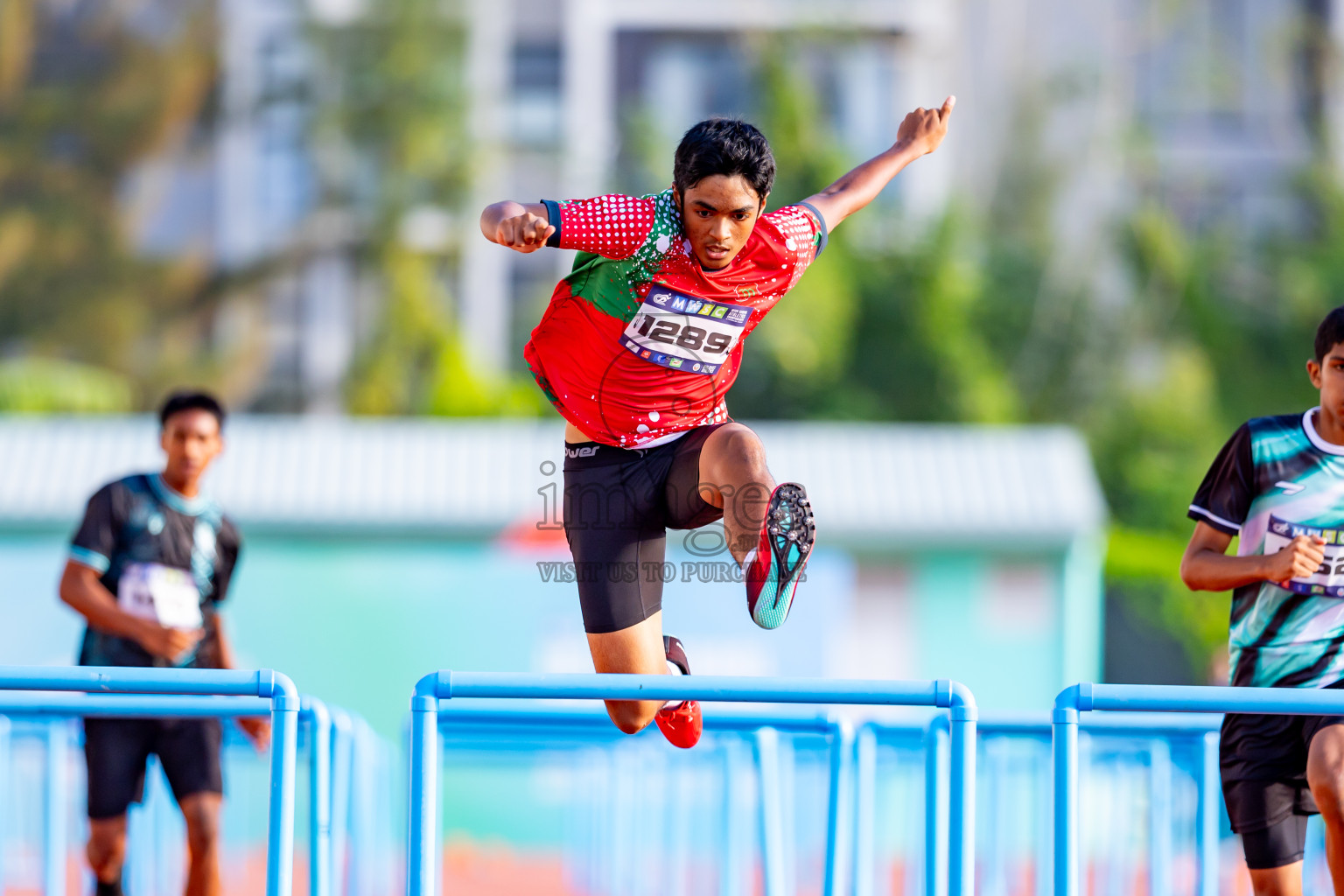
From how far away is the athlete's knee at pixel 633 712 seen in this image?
4020mm

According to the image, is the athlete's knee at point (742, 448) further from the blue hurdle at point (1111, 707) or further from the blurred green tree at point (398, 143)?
the blurred green tree at point (398, 143)

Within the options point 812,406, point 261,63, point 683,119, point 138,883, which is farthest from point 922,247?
point 138,883

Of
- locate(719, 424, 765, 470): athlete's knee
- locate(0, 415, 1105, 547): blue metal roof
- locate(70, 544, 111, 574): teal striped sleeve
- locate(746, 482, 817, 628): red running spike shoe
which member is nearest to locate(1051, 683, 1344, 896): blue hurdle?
locate(746, 482, 817, 628): red running spike shoe

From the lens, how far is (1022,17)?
84.0 feet

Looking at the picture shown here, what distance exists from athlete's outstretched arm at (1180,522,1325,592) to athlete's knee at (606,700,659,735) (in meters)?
1.39

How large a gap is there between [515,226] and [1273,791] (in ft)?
7.32

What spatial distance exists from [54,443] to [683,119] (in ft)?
44.8

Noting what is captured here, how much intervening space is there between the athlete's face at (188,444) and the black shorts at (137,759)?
786 millimetres

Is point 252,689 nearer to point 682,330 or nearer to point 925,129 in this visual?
point 682,330

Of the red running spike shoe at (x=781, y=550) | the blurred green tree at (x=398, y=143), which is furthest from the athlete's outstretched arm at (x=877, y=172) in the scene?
the blurred green tree at (x=398, y=143)

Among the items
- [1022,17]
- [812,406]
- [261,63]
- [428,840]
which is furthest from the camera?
[1022,17]

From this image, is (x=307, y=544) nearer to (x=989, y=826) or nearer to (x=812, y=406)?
(x=989, y=826)

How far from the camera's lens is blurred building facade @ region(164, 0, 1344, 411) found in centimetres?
2161

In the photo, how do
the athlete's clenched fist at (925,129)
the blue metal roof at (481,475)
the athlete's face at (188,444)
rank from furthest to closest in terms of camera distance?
the blue metal roof at (481,475) → the athlete's face at (188,444) → the athlete's clenched fist at (925,129)
